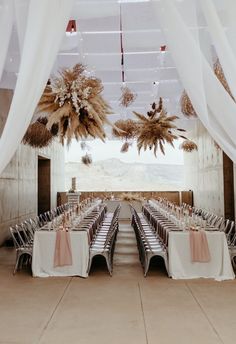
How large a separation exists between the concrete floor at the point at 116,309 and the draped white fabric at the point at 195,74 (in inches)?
86.3

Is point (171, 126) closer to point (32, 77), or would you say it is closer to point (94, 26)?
point (94, 26)

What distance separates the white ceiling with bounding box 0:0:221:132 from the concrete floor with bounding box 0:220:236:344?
2657 mm

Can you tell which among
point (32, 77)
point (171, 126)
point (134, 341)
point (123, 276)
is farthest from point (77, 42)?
point (134, 341)

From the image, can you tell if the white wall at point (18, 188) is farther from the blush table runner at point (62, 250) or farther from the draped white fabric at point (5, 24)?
the draped white fabric at point (5, 24)

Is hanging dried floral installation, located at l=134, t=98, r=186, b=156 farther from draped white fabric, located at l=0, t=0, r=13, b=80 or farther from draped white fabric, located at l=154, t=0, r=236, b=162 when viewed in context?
draped white fabric, located at l=0, t=0, r=13, b=80

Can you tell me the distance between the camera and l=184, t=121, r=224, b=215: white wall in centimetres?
1131

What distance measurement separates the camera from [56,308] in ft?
15.5

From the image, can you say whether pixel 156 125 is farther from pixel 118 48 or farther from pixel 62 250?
pixel 62 250

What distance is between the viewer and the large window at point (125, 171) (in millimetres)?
21344

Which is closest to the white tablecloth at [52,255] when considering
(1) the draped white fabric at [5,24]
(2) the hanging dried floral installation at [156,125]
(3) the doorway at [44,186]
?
(2) the hanging dried floral installation at [156,125]

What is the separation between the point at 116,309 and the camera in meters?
4.70

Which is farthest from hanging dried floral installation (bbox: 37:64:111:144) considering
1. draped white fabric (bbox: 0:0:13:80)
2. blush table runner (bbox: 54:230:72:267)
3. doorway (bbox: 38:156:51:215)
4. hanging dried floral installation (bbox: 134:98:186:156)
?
doorway (bbox: 38:156:51:215)

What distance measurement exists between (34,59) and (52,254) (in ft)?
14.5

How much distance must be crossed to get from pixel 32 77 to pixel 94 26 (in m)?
4.72
